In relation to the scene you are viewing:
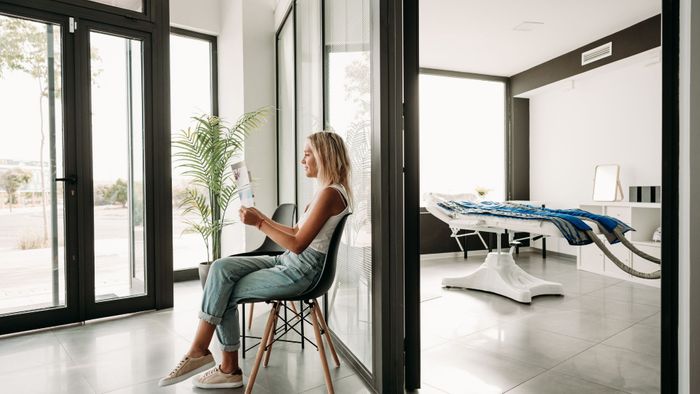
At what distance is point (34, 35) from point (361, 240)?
283 centimetres

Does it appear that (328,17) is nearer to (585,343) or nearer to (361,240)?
(361,240)

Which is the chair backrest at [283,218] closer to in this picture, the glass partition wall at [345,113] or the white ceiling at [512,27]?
the glass partition wall at [345,113]

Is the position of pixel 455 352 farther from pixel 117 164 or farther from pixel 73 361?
pixel 117 164

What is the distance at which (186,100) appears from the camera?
470 centimetres

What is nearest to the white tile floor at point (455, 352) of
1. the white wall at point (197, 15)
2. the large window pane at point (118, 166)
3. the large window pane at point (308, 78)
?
the large window pane at point (118, 166)

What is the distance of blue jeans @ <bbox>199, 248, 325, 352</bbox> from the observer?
2.07 metres

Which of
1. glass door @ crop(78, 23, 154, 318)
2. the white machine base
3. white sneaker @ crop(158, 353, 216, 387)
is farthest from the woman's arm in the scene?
the white machine base

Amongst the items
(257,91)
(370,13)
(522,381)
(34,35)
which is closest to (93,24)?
(34,35)

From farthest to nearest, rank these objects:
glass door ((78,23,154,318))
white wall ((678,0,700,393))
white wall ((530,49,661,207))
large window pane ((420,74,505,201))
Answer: large window pane ((420,74,505,201)) < white wall ((530,49,661,207)) < glass door ((78,23,154,318)) < white wall ((678,0,700,393))

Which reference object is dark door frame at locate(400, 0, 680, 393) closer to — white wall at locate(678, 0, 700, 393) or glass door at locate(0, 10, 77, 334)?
white wall at locate(678, 0, 700, 393)

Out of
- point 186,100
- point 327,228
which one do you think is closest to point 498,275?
point 327,228

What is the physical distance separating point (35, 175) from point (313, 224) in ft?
7.97

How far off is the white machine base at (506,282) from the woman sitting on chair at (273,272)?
2.46 meters

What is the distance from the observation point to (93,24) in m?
3.33
